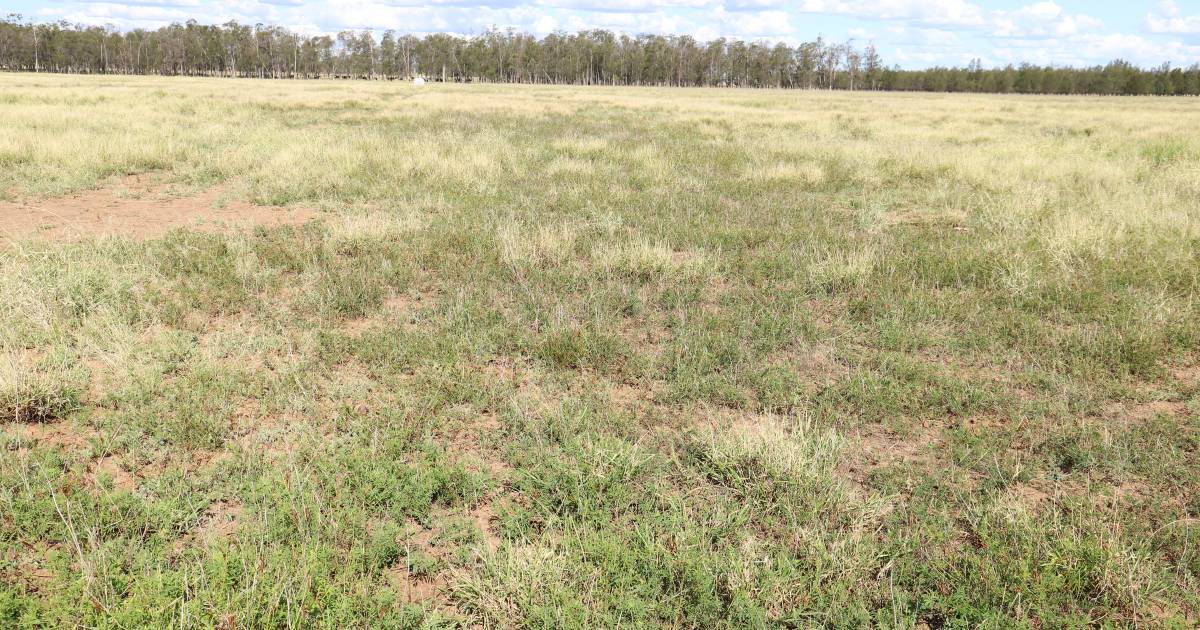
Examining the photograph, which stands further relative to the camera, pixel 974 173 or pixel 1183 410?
pixel 974 173

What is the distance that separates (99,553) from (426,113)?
25.0 metres

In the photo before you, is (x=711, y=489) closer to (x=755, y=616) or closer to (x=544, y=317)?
(x=755, y=616)

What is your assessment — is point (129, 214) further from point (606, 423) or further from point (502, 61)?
point (502, 61)

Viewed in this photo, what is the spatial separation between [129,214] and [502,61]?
118 metres

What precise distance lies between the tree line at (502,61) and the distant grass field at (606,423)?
116 metres

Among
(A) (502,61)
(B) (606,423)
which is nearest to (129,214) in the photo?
(B) (606,423)

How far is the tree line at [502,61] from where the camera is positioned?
329ft

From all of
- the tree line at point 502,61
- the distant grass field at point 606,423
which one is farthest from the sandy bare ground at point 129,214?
the tree line at point 502,61

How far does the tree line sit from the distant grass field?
11648 centimetres

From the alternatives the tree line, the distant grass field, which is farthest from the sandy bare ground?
the tree line

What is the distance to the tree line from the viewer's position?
10031cm

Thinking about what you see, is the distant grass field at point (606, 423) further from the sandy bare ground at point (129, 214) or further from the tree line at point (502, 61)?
the tree line at point (502, 61)

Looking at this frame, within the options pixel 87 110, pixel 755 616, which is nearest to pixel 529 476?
pixel 755 616

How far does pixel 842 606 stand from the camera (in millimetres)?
2672
